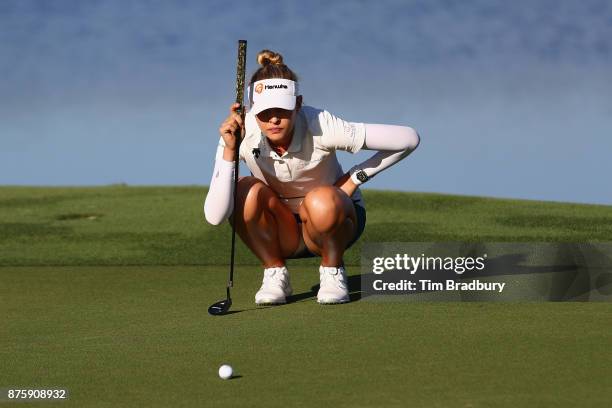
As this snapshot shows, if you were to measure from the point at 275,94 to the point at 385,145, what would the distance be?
0.73m

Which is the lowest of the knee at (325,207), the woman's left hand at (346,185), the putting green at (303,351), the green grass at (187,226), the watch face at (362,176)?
the putting green at (303,351)

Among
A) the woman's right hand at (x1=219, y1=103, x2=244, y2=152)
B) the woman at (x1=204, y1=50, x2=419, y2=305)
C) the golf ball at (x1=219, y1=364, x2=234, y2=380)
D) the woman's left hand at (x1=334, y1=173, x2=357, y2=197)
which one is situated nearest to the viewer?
the golf ball at (x1=219, y1=364, x2=234, y2=380)

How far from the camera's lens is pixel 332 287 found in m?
6.34

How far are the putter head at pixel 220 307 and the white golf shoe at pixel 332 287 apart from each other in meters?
0.53

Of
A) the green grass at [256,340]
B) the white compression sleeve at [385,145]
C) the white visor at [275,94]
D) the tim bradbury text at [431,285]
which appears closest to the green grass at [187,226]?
the green grass at [256,340]

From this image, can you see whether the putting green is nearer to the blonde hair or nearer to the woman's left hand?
the woman's left hand

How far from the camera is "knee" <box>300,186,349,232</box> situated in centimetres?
621

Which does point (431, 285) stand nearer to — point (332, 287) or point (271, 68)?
point (332, 287)

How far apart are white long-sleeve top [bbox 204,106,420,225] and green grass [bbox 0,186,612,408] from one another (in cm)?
68

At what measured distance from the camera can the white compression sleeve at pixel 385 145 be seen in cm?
630

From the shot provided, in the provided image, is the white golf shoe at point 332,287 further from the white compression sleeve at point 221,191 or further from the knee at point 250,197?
the white compression sleeve at point 221,191

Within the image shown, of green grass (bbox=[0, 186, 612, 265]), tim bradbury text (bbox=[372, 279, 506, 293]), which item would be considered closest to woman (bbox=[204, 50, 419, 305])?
tim bradbury text (bbox=[372, 279, 506, 293])

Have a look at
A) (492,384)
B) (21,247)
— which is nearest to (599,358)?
(492,384)

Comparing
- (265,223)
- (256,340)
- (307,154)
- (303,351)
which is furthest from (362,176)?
(303,351)
